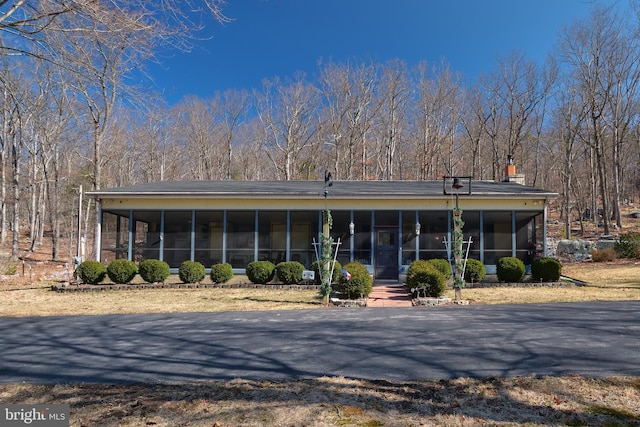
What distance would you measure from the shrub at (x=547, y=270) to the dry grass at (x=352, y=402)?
9.82 m

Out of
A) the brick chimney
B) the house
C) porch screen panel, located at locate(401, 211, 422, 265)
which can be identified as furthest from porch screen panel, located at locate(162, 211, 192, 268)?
the brick chimney

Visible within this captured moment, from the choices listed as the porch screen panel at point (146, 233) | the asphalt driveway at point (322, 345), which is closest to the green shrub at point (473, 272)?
the asphalt driveway at point (322, 345)

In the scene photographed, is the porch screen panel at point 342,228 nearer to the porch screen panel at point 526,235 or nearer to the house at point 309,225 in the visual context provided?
the house at point 309,225

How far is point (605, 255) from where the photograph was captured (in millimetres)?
18094

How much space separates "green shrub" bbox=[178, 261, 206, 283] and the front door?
6.23 m

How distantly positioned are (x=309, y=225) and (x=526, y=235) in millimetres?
8058

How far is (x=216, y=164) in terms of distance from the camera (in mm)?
35594

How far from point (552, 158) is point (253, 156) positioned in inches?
1047

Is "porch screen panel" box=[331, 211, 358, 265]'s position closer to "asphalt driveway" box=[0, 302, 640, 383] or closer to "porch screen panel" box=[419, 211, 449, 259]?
"porch screen panel" box=[419, 211, 449, 259]

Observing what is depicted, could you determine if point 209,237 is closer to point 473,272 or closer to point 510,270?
point 473,272

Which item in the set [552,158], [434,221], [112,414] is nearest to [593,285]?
[434,221]

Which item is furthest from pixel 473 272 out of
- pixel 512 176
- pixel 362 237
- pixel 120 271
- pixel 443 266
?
pixel 120 271

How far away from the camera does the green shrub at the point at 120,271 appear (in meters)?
12.9

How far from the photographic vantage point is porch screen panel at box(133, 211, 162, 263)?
47.7ft
